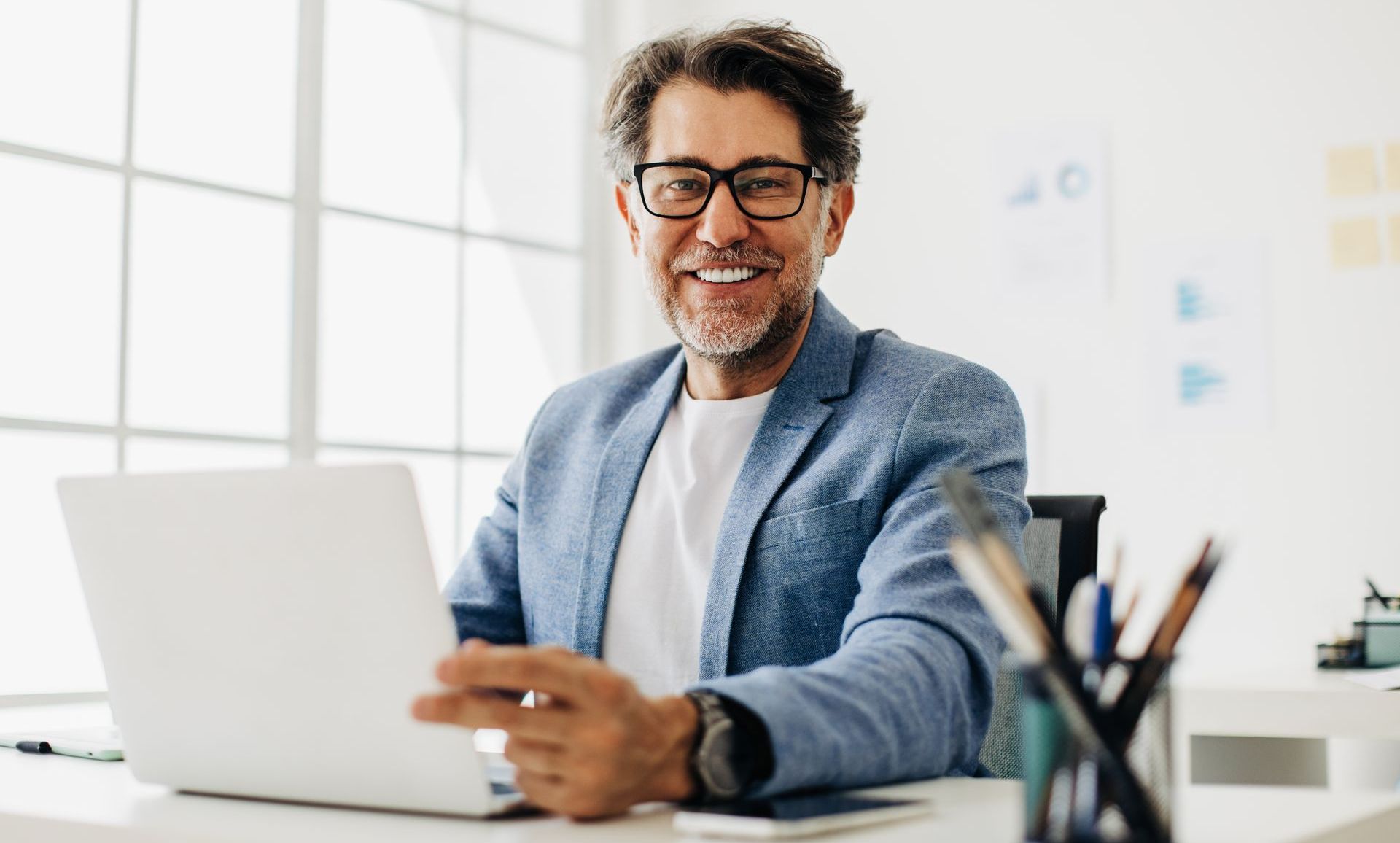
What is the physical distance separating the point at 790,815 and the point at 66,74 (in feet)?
8.48

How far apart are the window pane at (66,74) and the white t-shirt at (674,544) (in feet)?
5.76

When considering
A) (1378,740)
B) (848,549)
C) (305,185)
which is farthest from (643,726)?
Result: (305,185)

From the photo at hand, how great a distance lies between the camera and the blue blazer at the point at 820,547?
95 cm

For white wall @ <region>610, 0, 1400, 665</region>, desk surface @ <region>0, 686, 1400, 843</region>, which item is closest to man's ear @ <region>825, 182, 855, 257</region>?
desk surface @ <region>0, 686, 1400, 843</region>

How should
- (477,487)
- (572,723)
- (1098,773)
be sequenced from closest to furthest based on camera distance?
(1098,773)
(572,723)
(477,487)

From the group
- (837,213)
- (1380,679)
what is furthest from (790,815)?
(1380,679)

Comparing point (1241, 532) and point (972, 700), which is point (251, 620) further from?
point (1241, 532)

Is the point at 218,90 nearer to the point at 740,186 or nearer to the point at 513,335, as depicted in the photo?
the point at 513,335

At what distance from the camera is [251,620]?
2.86 feet

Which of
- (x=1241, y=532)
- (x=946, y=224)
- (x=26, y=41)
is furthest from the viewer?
(x=946, y=224)

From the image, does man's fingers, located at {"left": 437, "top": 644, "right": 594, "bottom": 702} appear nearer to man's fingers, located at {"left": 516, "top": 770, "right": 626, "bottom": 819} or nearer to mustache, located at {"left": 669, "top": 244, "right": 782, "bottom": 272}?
man's fingers, located at {"left": 516, "top": 770, "right": 626, "bottom": 819}

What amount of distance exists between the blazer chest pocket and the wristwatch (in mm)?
511

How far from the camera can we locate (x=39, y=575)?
2.76 m

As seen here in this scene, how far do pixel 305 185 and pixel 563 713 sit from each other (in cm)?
269
